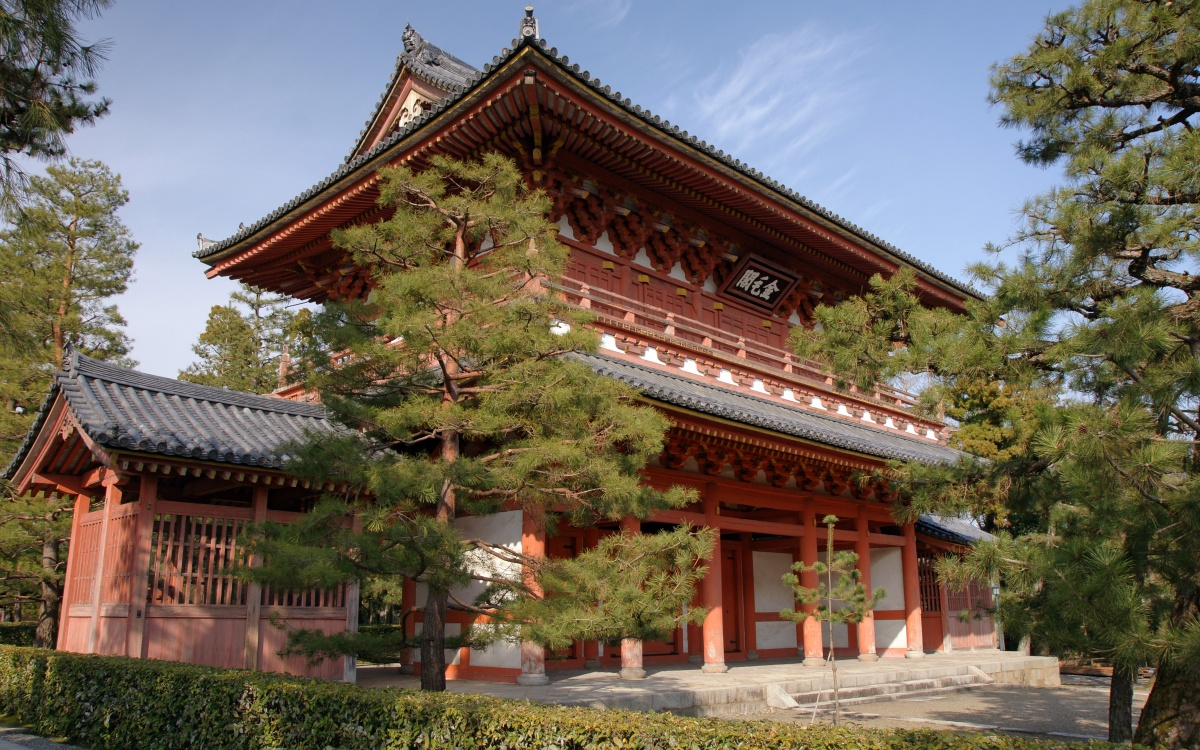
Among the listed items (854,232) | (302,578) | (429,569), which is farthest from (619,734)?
(854,232)

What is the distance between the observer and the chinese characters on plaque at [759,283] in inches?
607

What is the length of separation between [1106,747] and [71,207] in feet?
76.6

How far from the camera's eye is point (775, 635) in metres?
16.7

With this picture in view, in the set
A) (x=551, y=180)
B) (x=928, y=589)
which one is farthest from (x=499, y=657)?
(x=928, y=589)

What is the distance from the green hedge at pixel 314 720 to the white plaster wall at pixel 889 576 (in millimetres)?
12990

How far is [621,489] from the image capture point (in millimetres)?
7117

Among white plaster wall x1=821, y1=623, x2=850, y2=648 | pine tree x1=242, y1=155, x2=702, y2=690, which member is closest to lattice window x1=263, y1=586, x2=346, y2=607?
pine tree x1=242, y1=155, x2=702, y2=690

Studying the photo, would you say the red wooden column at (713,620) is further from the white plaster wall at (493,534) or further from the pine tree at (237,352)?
the pine tree at (237,352)

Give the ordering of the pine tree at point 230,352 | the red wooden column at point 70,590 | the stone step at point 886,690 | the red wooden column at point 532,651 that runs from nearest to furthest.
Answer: the red wooden column at point 532,651, the red wooden column at point 70,590, the stone step at point 886,690, the pine tree at point 230,352

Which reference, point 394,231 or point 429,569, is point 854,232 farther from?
point 429,569

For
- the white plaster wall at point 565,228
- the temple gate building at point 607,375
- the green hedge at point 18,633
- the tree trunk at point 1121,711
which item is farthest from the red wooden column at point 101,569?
the green hedge at point 18,633

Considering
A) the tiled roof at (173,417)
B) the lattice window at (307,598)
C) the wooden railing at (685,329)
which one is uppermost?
the wooden railing at (685,329)

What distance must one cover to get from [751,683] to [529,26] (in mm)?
8446

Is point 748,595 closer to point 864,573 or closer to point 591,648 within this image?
point 864,573
